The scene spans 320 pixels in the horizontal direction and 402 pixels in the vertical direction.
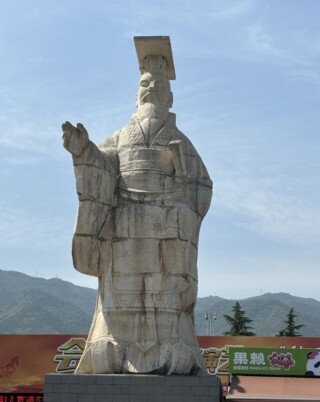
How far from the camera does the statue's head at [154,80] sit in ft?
41.3

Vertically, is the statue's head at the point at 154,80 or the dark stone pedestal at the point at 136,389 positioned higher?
the statue's head at the point at 154,80

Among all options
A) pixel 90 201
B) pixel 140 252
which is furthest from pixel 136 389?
pixel 90 201

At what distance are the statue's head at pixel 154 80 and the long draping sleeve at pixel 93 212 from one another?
1.31 meters

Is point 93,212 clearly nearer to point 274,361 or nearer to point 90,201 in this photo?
point 90,201

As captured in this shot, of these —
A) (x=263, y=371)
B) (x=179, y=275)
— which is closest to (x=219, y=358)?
(x=263, y=371)

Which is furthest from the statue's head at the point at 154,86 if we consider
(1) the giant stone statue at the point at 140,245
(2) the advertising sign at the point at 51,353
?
(2) the advertising sign at the point at 51,353

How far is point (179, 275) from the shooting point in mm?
11648

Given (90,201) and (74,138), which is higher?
(74,138)

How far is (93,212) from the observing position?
11.5m

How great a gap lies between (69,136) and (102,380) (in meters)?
3.53

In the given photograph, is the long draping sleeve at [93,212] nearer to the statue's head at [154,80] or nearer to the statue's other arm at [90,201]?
Answer: the statue's other arm at [90,201]

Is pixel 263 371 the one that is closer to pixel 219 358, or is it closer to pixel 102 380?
pixel 219 358

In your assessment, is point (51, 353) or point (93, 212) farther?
point (51, 353)

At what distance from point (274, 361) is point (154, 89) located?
1064 cm
